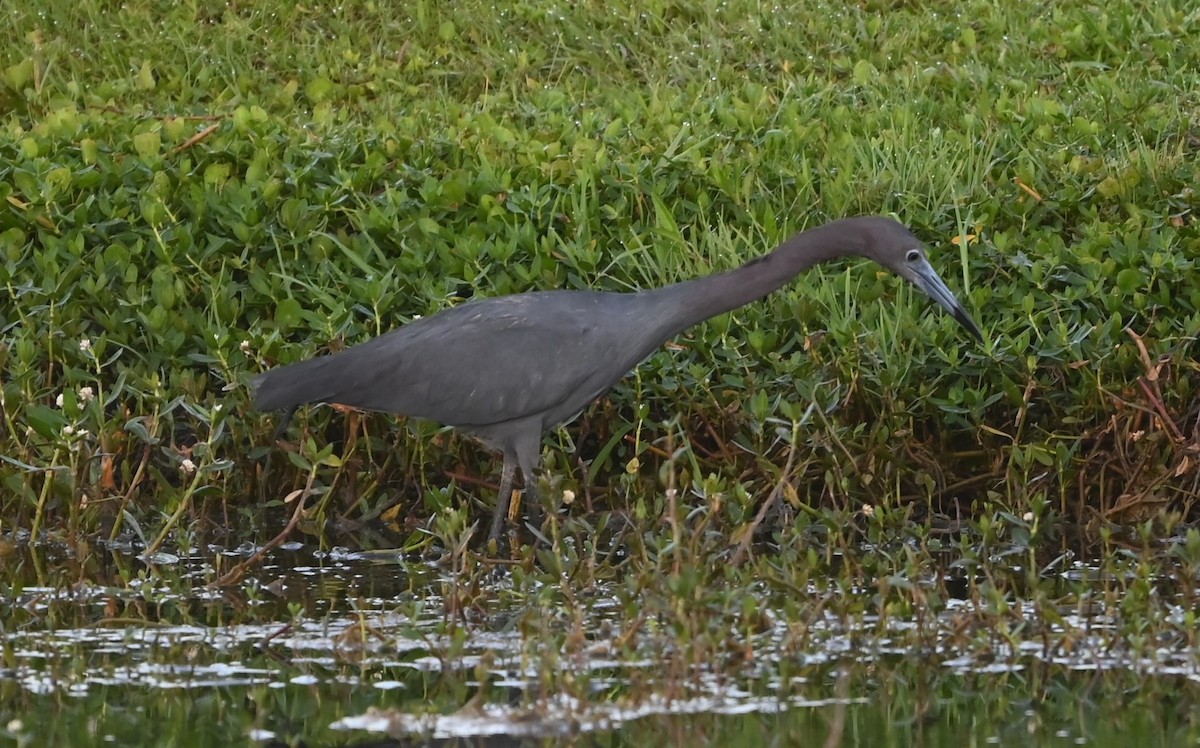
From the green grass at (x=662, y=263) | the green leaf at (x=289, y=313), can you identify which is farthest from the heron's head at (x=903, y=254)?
the green leaf at (x=289, y=313)

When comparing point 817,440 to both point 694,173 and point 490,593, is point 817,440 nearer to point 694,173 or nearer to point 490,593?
point 490,593

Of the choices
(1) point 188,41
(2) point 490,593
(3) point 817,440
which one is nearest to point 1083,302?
(3) point 817,440

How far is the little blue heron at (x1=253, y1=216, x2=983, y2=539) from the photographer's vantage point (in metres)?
5.95

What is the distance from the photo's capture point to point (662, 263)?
7043 millimetres

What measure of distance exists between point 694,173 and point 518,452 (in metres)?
1.82

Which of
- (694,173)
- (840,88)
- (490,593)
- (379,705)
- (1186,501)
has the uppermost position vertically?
(840,88)

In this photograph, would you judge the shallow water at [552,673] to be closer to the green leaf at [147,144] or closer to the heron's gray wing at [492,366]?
the heron's gray wing at [492,366]

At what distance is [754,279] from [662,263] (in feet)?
3.72

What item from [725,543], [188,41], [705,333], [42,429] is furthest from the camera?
[188,41]

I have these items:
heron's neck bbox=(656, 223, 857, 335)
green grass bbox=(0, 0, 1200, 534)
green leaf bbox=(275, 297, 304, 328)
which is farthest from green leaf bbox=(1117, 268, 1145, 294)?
green leaf bbox=(275, 297, 304, 328)

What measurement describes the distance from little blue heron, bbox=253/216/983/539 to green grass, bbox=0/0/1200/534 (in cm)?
24

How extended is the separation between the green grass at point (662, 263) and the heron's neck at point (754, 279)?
319mm

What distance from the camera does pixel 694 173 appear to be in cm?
761

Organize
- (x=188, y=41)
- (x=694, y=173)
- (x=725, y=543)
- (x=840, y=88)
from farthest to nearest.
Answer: (x=188, y=41) → (x=840, y=88) → (x=694, y=173) → (x=725, y=543)
